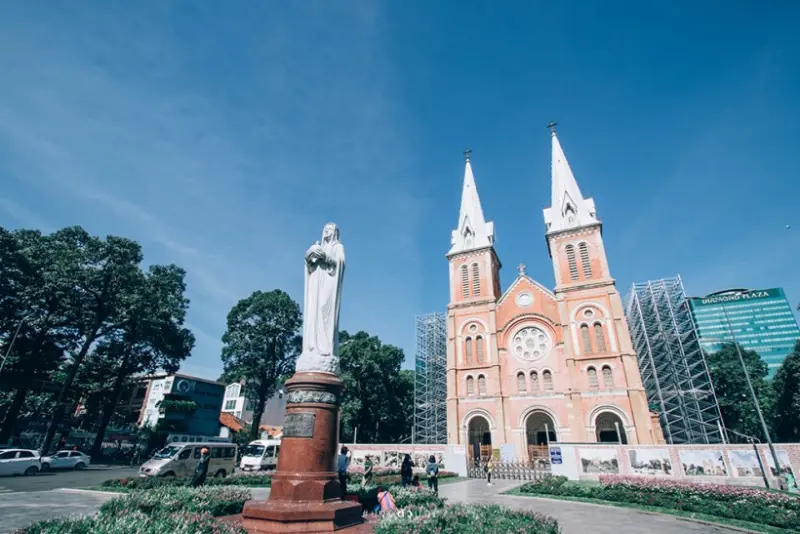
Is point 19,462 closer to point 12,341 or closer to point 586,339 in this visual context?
point 12,341

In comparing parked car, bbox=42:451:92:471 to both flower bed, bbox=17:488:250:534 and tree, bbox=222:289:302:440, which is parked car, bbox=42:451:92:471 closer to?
tree, bbox=222:289:302:440

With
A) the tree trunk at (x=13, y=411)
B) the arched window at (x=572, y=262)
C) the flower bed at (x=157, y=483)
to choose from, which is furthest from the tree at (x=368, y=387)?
the tree trunk at (x=13, y=411)

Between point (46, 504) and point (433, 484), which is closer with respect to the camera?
point (46, 504)

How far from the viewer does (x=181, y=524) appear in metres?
4.54

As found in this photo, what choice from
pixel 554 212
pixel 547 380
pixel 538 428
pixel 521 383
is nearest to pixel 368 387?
pixel 521 383

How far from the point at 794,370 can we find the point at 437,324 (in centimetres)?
2887

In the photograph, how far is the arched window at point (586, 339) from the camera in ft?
95.4

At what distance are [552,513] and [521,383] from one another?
845 inches

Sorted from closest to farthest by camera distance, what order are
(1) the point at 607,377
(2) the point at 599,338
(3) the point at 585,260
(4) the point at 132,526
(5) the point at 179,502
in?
(4) the point at 132,526
(5) the point at 179,502
(1) the point at 607,377
(2) the point at 599,338
(3) the point at 585,260

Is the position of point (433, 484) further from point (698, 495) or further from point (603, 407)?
point (603, 407)

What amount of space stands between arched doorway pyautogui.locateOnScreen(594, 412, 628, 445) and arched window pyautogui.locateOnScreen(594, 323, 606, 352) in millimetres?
4501

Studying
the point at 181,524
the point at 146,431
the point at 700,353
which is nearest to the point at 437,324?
the point at 700,353

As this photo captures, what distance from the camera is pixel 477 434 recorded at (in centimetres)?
3161

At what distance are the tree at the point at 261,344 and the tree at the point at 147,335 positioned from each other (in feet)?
11.7
